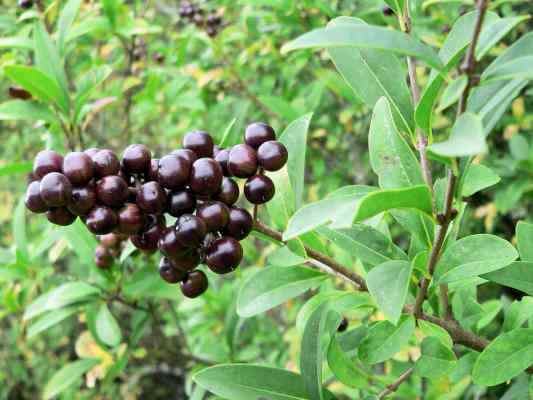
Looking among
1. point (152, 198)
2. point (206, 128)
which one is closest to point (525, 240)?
point (152, 198)

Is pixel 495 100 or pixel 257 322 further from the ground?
pixel 495 100

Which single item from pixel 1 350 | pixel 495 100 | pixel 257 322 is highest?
pixel 495 100

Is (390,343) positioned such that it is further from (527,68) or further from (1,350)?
(1,350)

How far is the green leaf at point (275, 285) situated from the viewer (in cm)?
153

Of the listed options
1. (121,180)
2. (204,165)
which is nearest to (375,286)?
(204,165)

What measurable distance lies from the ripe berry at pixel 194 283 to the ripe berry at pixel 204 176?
11.7 inches

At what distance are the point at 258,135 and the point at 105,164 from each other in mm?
361

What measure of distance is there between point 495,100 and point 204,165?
65 cm

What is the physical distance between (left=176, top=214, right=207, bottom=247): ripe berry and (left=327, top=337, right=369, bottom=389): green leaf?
553 millimetres

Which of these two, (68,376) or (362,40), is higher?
(362,40)

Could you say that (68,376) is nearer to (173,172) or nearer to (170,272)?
(170,272)

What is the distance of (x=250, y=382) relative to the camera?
146cm

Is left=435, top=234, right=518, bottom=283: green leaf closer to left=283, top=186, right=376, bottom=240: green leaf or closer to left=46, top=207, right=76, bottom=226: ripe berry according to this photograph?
left=283, top=186, right=376, bottom=240: green leaf

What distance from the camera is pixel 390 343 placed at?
143cm
